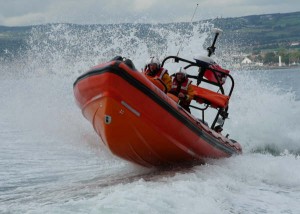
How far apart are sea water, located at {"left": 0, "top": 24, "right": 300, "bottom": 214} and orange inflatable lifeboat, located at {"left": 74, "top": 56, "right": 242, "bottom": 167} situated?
1.08 ft

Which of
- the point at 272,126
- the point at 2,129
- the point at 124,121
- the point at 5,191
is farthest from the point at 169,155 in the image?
the point at 2,129

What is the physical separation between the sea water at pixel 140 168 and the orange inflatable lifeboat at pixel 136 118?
0.33 m

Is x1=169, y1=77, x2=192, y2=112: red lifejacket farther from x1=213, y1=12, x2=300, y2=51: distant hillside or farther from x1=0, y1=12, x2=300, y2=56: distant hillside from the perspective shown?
x1=213, y1=12, x2=300, y2=51: distant hillside

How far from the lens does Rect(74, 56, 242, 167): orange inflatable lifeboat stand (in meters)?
6.59

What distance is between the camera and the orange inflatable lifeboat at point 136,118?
6.59 m

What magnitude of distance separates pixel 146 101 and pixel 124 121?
37 cm

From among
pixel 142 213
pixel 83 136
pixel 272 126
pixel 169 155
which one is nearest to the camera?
pixel 142 213

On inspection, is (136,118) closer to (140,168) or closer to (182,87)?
(140,168)

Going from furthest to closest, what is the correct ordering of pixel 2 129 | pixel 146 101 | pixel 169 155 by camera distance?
pixel 2 129 → pixel 169 155 → pixel 146 101

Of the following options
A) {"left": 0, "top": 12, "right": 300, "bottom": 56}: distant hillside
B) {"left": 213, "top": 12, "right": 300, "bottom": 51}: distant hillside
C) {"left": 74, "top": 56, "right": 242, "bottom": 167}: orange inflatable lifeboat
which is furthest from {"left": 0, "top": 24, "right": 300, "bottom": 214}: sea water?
{"left": 213, "top": 12, "right": 300, "bottom": 51}: distant hillside

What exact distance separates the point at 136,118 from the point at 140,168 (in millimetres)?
1439

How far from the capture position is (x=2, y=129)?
14.2m

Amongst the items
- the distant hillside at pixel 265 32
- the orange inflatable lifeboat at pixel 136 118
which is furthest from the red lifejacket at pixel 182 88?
the distant hillside at pixel 265 32

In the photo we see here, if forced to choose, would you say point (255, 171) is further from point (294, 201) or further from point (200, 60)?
point (200, 60)
